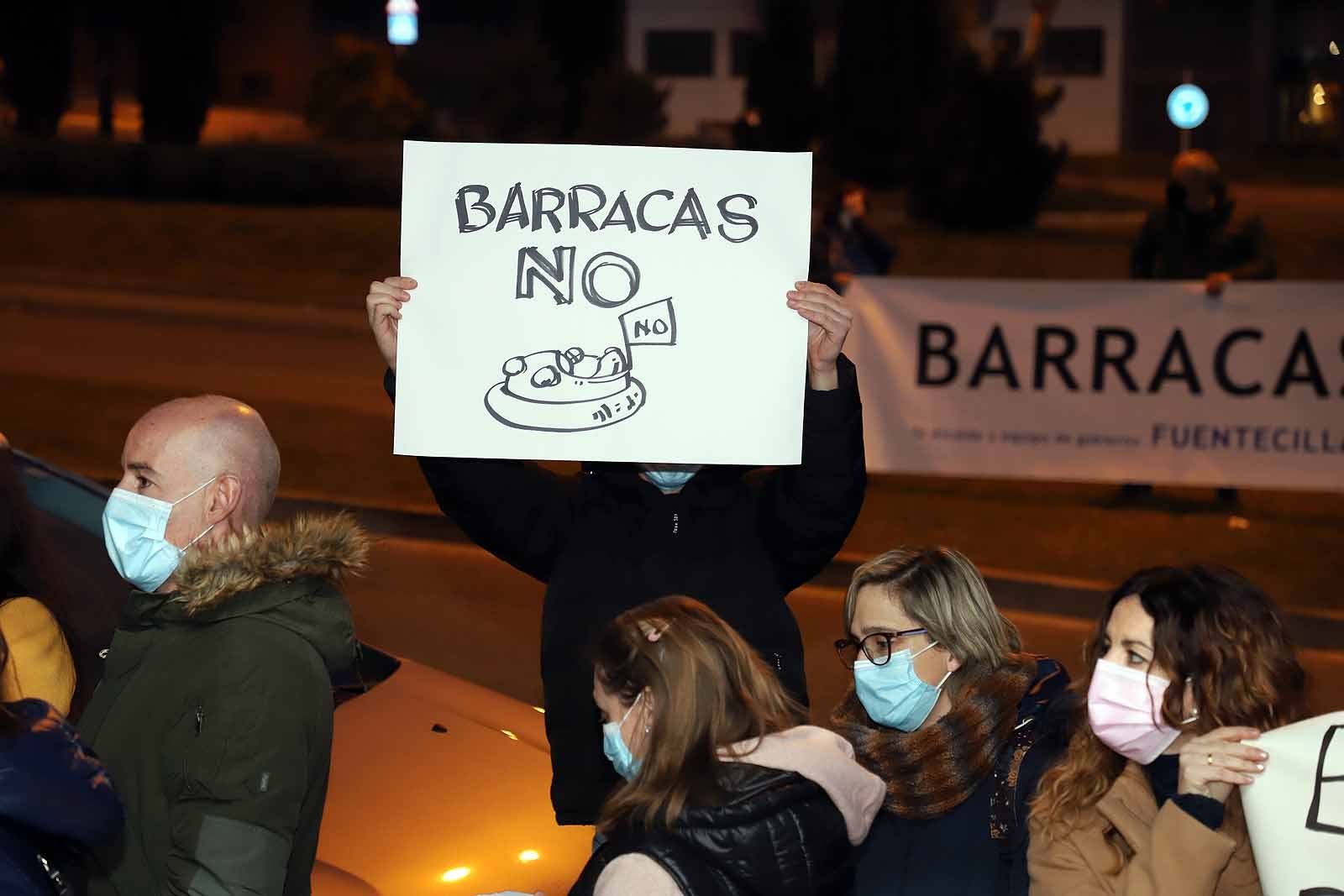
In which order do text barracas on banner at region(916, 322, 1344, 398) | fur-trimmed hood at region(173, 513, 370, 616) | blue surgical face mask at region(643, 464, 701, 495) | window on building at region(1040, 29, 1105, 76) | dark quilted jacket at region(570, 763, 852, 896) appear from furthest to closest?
window on building at region(1040, 29, 1105, 76), text barracas on banner at region(916, 322, 1344, 398), blue surgical face mask at region(643, 464, 701, 495), fur-trimmed hood at region(173, 513, 370, 616), dark quilted jacket at region(570, 763, 852, 896)

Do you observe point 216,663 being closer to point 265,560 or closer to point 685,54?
point 265,560

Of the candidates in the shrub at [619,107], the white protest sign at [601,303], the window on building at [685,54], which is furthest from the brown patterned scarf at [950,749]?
the window on building at [685,54]

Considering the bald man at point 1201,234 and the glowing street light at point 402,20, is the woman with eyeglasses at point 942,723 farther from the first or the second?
the glowing street light at point 402,20

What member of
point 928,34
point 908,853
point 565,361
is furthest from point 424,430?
point 928,34

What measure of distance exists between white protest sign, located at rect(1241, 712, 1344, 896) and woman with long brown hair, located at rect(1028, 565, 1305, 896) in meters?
0.07

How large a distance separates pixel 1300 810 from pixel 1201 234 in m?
7.67

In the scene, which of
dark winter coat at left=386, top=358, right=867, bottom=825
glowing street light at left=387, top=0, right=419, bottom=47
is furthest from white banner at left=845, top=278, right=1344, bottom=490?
glowing street light at left=387, top=0, right=419, bottom=47

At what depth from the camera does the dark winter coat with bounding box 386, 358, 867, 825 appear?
3531mm

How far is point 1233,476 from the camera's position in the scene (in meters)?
9.49

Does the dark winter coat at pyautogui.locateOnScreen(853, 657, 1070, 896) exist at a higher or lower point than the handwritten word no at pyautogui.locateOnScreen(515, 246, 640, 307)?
lower

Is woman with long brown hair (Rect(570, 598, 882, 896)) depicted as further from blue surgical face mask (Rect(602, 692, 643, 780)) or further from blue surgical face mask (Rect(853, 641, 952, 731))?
blue surgical face mask (Rect(853, 641, 952, 731))

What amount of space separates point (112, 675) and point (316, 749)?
1.24ft

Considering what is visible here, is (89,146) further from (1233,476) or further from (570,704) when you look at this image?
(570,704)

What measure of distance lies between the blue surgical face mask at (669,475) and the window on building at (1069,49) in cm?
3566
